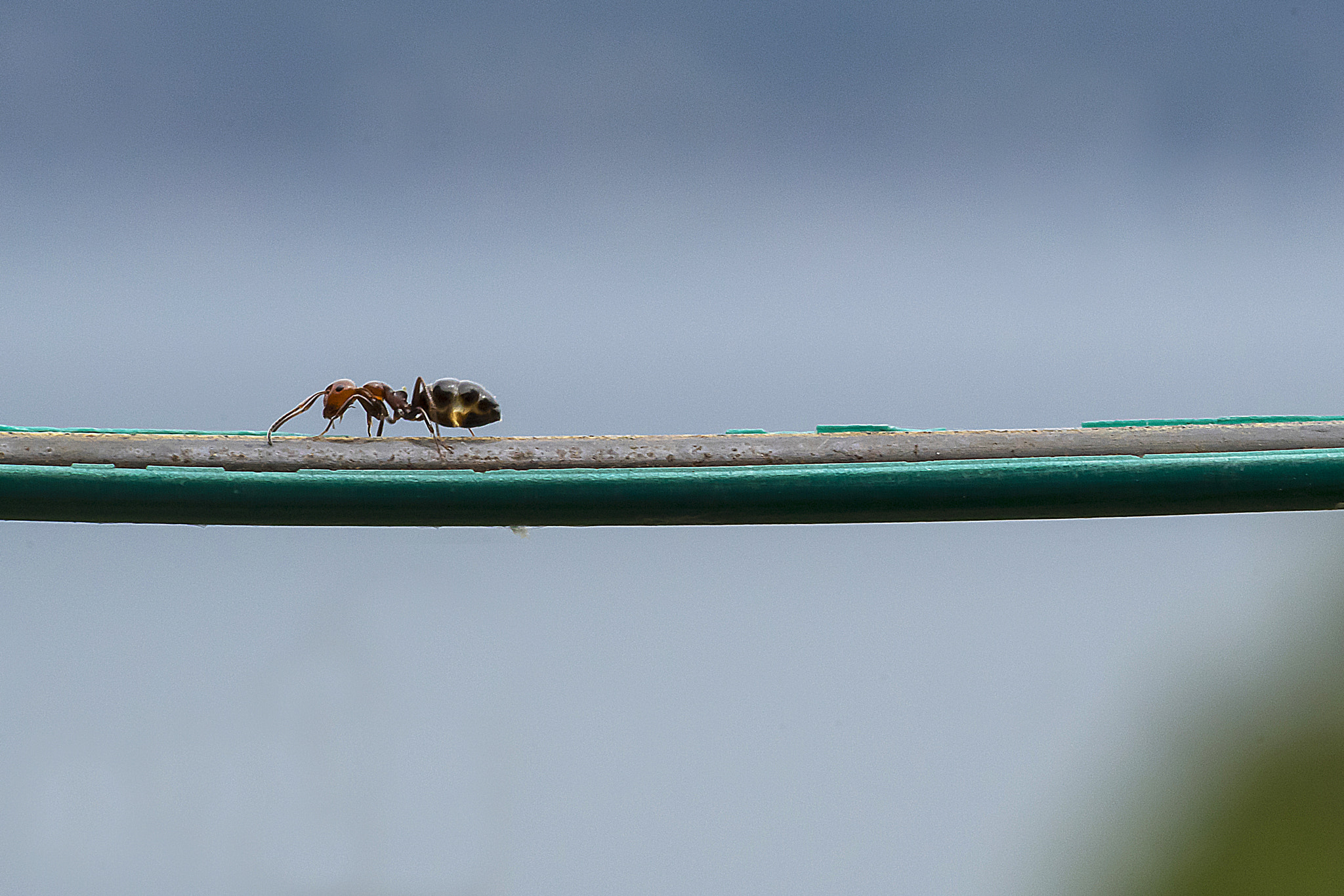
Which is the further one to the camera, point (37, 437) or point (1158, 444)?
point (1158, 444)

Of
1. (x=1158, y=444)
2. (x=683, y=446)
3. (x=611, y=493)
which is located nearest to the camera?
(x=611, y=493)

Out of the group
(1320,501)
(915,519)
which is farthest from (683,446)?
(1320,501)

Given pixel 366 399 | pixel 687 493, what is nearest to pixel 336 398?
pixel 366 399

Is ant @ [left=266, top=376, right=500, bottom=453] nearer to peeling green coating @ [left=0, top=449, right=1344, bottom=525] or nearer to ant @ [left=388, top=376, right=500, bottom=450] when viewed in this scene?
ant @ [left=388, top=376, right=500, bottom=450]

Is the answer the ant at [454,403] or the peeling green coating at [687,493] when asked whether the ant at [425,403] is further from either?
the peeling green coating at [687,493]

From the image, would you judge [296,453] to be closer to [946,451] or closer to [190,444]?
[190,444]

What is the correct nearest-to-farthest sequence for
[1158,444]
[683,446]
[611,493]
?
1. [611,493]
2. [683,446]
3. [1158,444]
